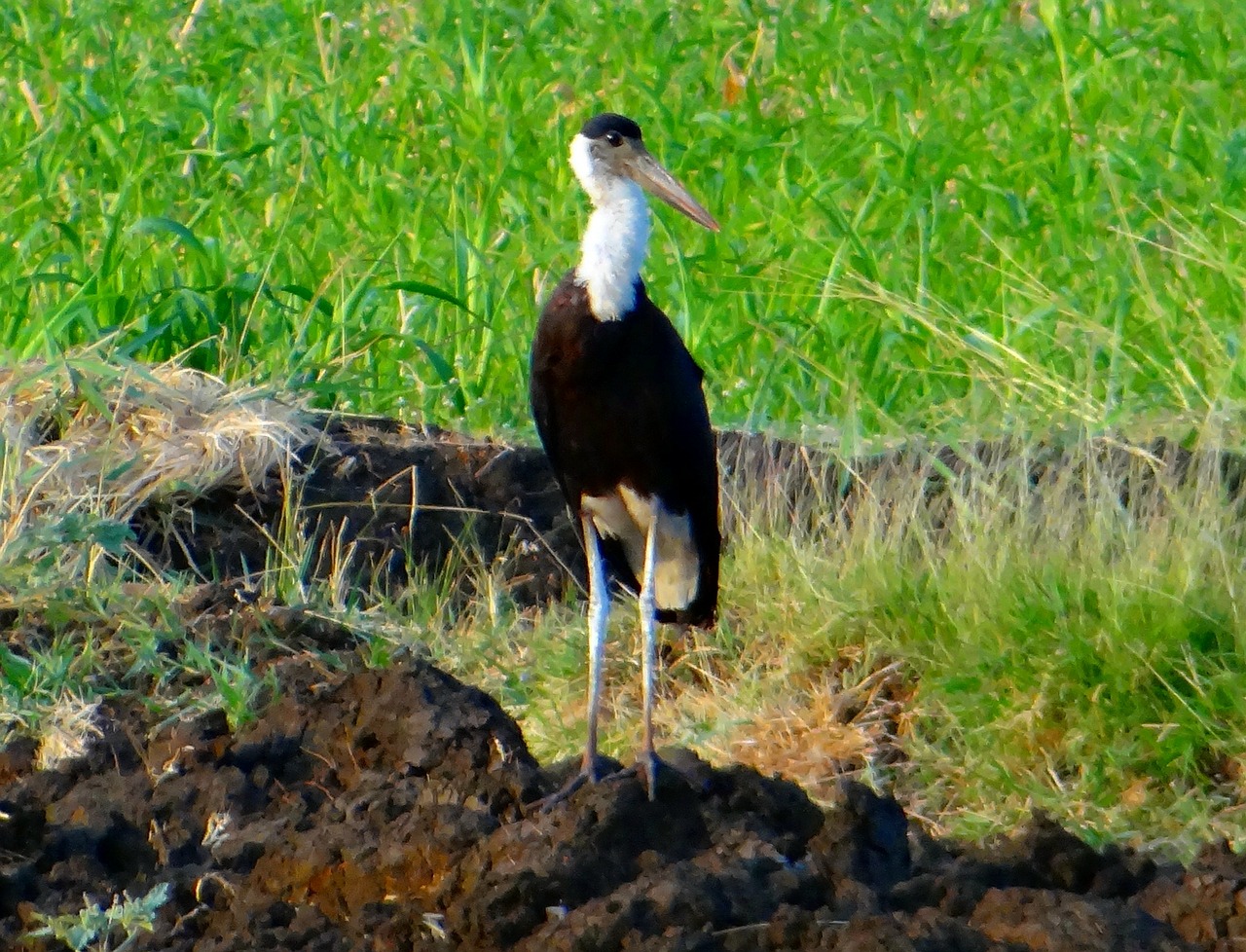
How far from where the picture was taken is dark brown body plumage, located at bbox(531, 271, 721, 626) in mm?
3293

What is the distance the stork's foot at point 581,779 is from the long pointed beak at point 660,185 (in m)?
1.00

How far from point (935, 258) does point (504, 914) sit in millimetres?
3945

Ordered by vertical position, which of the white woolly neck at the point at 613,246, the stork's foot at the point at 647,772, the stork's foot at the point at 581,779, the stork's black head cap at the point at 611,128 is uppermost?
the stork's black head cap at the point at 611,128

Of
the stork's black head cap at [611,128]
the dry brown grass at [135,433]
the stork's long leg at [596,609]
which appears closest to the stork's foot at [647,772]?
the stork's long leg at [596,609]

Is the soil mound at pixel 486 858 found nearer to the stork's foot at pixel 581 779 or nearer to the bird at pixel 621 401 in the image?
the stork's foot at pixel 581 779

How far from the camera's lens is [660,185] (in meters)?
3.54

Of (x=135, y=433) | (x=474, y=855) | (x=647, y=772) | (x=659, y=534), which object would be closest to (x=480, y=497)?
(x=135, y=433)

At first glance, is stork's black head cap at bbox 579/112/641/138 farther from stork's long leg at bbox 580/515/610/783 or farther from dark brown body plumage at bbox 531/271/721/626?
stork's long leg at bbox 580/515/610/783

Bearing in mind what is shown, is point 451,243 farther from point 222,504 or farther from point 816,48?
point 816,48

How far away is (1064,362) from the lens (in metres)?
5.50

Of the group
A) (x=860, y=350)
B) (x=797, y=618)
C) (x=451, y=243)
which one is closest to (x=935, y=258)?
(x=860, y=350)

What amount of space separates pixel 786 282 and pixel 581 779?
299 cm

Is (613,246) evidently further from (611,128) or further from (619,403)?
(611,128)

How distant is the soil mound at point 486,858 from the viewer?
8.30 feet
